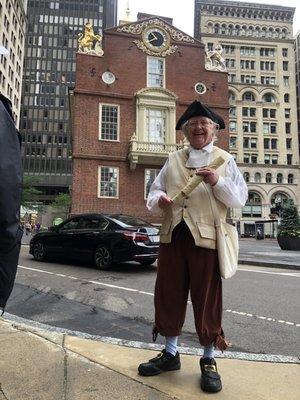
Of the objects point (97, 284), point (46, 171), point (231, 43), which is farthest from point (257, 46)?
point (97, 284)

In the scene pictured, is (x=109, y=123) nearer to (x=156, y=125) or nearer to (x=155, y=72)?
(x=156, y=125)

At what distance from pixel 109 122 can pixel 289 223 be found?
12316 millimetres

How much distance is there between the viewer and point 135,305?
610cm

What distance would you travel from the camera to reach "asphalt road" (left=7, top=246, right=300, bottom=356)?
448 centimetres

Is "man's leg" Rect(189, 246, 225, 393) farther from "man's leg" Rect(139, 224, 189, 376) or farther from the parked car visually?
the parked car

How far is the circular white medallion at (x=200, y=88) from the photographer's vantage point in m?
27.0

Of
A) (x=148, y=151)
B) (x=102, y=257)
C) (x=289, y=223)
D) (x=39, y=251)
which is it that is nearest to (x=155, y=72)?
(x=148, y=151)

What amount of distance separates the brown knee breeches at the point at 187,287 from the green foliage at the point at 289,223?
676 inches

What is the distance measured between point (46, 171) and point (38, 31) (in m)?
38.7

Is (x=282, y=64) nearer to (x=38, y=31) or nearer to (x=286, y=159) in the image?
(x=286, y=159)

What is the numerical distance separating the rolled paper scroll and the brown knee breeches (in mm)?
210

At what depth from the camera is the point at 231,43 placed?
3332 inches

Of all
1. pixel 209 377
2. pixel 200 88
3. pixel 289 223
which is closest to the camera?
pixel 209 377

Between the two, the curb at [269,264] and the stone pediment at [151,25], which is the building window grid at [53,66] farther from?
the curb at [269,264]
